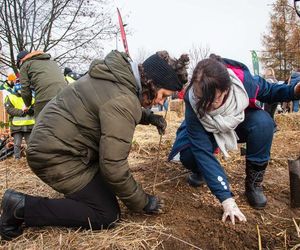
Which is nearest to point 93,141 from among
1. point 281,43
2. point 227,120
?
point 227,120

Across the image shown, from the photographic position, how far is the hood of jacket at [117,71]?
2080mm

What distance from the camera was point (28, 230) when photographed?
2334mm

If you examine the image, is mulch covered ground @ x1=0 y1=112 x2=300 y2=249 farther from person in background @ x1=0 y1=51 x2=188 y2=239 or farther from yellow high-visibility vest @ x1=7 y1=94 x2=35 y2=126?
yellow high-visibility vest @ x1=7 y1=94 x2=35 y2=126

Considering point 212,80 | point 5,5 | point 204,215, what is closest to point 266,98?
point 212,80

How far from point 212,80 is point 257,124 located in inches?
24.8

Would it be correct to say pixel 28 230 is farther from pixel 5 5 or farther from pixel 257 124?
pixel 5 5

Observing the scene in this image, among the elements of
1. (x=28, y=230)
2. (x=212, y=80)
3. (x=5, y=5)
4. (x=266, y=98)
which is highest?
(x=5, y=5)

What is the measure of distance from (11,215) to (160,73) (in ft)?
4.17

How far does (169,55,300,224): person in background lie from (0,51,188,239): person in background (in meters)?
0.19

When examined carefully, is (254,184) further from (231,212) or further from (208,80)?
(208,80)

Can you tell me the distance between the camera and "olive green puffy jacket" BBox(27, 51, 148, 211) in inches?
79.6

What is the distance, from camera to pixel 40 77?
433 cm

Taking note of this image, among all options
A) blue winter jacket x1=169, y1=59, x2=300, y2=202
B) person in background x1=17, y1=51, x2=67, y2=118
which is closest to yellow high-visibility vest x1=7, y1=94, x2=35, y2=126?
person in background x1=17, y1=51, x2=67, y2=118

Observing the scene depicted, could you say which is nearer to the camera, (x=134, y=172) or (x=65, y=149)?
(x=65, y=149)
